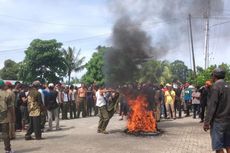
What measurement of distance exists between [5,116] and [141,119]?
4.97 metres

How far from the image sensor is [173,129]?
15219mm

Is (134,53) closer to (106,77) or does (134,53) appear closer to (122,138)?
(106,77)

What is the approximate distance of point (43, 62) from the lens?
42.5m

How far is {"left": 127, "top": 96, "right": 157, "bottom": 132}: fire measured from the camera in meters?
13.7

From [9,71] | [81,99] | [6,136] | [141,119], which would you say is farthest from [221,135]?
[9,71]

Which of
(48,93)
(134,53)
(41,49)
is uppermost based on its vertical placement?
(41,49)

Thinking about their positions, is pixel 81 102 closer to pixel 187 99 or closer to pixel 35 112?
pixel 187 99

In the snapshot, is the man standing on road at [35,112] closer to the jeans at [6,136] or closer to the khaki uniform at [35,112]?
the khaki uniform at [35,112]

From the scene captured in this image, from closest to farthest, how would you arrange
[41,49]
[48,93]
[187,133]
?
[187,133] < [48,93] < [41,49]

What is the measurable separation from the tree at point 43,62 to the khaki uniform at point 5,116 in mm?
31390

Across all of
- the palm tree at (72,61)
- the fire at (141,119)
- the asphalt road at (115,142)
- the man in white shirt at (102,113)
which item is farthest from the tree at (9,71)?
the fire at (141,119)

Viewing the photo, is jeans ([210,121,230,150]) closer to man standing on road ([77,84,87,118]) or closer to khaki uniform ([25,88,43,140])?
khaki uniform ([25,88,43,140])

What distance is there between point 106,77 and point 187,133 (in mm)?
4120

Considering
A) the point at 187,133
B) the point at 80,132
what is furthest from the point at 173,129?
the point at 80,132
